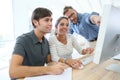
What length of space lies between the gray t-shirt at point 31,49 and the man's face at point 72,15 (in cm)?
91

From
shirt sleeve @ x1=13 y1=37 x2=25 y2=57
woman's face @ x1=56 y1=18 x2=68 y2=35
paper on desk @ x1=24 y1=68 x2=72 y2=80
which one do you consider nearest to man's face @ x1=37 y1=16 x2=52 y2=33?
shirt sleeve @ x1=13 y1=37 x2=25 y2=57

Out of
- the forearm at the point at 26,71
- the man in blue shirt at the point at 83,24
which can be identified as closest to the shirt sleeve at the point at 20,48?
the forearm at the point at 26,71

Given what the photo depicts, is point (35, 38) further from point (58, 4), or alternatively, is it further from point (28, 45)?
point (58, 4)

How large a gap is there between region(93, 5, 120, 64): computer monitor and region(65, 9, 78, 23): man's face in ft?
4.06

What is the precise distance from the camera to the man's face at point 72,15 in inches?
87.3

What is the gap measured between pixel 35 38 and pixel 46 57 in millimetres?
204

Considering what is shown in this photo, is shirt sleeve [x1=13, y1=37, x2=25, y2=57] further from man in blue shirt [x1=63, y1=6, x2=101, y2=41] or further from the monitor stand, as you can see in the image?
man in blue shirt [x1=63, y1=6, x2=101, y2=41]

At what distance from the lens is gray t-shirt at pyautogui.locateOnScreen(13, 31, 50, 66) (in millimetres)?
1189

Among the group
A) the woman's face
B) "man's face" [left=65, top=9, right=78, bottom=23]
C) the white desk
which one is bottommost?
the white desk

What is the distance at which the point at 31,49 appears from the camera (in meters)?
1.26

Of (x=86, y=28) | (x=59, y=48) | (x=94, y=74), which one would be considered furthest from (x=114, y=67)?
(x=86, y=28)

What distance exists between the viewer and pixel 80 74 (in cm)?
108

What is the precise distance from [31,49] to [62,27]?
1.64ft

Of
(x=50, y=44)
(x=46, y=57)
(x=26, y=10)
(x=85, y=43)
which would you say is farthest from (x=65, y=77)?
(x=26, y=10)
